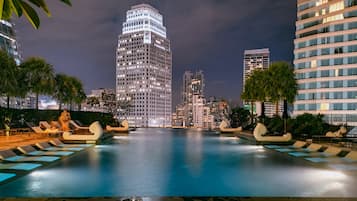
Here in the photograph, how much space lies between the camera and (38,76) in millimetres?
30062

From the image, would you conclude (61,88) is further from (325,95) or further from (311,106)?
(325,95)

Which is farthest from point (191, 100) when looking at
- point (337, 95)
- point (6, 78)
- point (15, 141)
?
point (15, 141)

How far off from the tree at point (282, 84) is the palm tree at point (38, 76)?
20.0m

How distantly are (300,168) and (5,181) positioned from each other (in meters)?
8.04

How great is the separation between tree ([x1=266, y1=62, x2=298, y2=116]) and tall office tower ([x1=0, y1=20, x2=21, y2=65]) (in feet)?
238

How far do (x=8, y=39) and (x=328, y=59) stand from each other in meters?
77.4

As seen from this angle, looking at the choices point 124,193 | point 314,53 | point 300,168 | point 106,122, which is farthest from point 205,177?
point 314,53

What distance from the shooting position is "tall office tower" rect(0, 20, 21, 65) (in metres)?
83.8

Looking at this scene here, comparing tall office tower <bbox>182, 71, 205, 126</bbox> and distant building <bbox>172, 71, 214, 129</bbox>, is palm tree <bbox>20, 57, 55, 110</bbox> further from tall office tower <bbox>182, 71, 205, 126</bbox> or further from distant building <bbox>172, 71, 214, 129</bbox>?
tall office tower <bbox>182, 71, 205, 126</bbox>

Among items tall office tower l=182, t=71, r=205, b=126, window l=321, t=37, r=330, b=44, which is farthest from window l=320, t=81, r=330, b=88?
tall office tower l=182, t=71, r=205, b=126

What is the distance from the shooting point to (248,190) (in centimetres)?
690

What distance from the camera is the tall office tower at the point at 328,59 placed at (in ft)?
185

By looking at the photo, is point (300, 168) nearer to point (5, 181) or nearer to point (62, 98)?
point (5, 181)

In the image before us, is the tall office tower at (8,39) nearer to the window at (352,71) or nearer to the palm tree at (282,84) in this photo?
the palm tree at (282,84)
